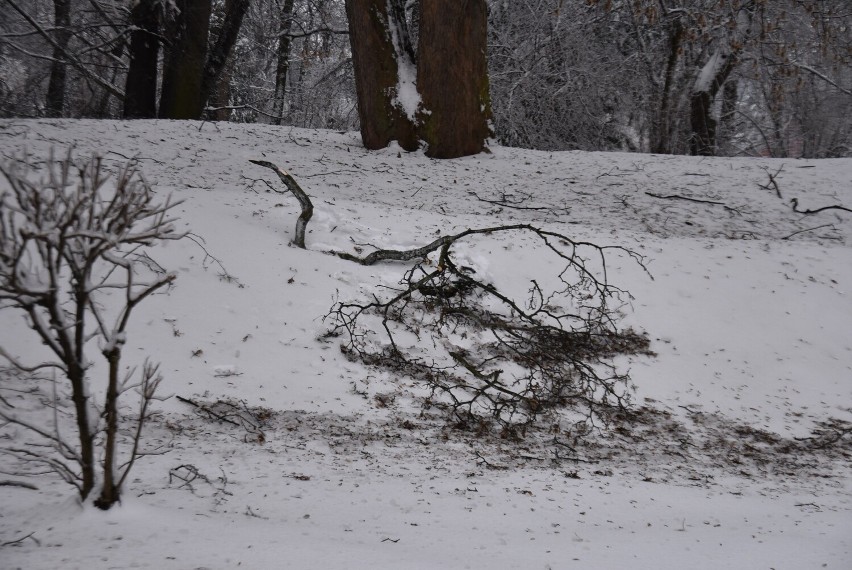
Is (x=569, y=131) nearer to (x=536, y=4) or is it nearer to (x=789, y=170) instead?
(x=536, y=4)

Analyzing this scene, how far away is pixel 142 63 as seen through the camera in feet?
31.8

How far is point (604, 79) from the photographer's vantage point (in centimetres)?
1146

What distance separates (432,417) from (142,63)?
8.86 metres

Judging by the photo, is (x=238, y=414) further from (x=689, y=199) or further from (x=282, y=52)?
(x=282, y=52)

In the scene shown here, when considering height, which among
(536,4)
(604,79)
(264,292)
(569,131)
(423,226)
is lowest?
(264,292)

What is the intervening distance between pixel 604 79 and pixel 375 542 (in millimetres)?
11211

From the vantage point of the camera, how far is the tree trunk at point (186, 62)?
927cm

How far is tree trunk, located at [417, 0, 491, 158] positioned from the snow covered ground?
0.40m

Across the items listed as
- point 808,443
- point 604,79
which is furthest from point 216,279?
point 604,79

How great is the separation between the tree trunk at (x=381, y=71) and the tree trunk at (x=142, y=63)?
3.32 m


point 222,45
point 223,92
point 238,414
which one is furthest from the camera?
point 223,92

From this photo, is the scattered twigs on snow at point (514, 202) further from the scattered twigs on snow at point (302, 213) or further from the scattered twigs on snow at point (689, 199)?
the scattered twigs on snow at point (302, 213)

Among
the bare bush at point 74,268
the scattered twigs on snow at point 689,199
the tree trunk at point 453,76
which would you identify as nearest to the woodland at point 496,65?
the tree trunk at point 453,76

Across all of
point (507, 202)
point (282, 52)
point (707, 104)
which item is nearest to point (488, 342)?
point (507, 202)
